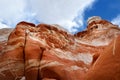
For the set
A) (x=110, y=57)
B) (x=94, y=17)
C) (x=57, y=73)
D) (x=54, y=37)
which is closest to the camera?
(x=110, y=57)

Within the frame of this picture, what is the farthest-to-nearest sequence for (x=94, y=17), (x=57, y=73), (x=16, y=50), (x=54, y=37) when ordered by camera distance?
(x=94, y=17)
(x=54, y=37)
(x=16, y=50)
(x=57, y=73)

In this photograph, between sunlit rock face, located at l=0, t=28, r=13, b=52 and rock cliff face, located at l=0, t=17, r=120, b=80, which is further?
sunlit rock face, located at l=0, t=28, r=13, b=52

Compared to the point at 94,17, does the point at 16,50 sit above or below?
below

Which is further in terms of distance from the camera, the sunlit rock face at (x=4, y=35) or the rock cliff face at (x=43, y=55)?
the sunlit rock face at (x=4, y=35)

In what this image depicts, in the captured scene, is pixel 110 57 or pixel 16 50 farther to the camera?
pixel 16 50

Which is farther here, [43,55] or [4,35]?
[4,35]

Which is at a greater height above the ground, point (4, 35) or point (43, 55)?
point (4, 35)

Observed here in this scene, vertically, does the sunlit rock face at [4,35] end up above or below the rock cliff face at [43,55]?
above

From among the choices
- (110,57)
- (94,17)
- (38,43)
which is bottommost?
(110,57)

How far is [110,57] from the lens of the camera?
12281mm

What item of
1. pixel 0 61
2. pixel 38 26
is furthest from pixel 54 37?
pixel 0 61

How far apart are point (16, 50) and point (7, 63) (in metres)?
1.40

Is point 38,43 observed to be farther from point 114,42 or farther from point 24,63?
point 114,42

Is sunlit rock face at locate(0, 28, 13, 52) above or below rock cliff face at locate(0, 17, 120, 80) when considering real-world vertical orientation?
above
